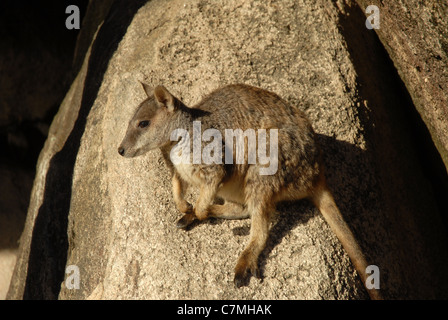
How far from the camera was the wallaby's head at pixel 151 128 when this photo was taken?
461 cm

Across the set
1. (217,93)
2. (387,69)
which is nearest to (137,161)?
(217,93)

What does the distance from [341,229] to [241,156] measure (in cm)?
100

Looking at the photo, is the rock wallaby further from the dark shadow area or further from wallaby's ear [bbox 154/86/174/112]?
the dark shadow area

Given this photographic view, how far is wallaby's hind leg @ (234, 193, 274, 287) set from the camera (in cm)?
432

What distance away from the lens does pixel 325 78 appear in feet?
18.4

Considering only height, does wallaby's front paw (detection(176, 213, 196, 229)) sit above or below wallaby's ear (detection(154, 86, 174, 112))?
below

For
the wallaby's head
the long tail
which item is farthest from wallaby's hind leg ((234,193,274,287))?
the wallaby's head

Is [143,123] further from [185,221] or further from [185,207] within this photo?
[185,221]

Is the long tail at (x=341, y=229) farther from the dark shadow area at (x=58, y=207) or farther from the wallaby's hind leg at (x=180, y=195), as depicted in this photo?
the dark shadow area at (x=58, y=207)

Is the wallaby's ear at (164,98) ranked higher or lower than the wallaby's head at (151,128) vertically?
higher

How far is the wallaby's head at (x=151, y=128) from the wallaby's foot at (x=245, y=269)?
1.18 m

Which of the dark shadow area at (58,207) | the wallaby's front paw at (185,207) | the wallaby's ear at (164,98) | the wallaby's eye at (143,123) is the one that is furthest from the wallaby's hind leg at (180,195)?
the dark shadow area at (58,207)

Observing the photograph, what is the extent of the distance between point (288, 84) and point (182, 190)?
1.61 meters

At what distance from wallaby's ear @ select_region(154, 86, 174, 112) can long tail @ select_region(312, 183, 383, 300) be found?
4.61 feet
